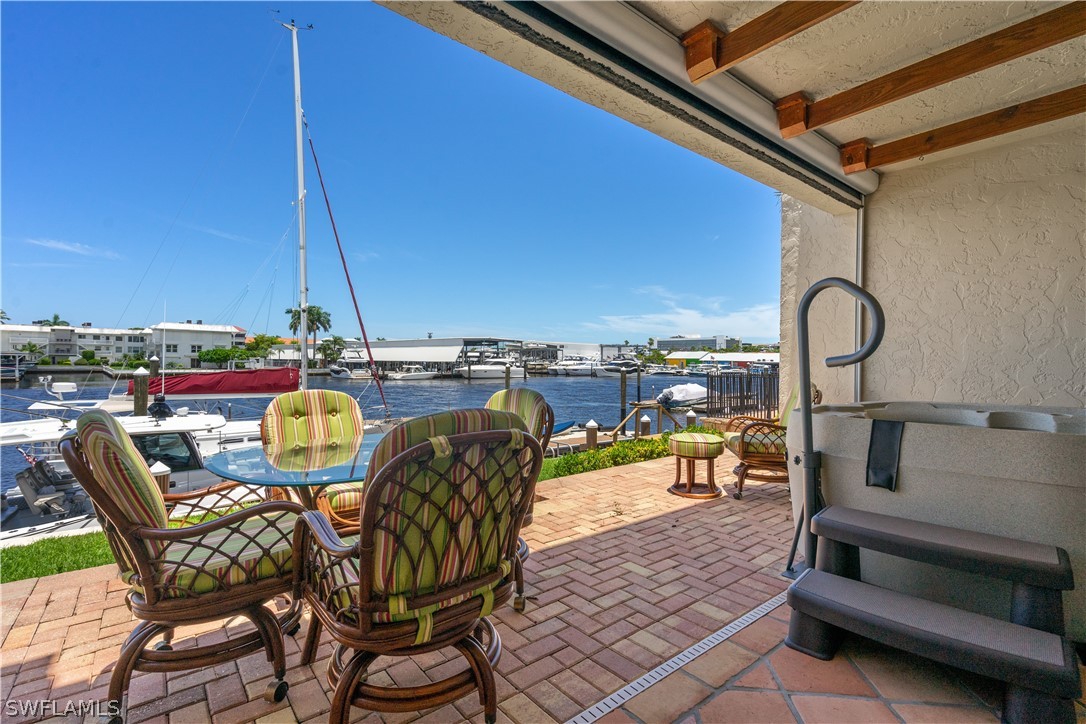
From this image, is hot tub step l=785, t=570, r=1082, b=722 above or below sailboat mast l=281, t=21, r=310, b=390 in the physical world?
below

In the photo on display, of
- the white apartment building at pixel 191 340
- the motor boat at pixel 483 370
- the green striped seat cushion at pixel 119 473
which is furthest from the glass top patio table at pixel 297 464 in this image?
the motor boat at pixel 483 370

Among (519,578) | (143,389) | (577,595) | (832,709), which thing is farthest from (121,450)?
(143,389)

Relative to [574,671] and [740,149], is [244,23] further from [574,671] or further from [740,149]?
[574,671]

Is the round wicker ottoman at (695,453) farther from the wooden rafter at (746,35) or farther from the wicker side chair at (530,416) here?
the wooden rafter at (746,35)

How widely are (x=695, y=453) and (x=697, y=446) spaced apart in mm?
62

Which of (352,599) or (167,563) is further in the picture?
(167,563)

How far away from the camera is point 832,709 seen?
59.6 inches

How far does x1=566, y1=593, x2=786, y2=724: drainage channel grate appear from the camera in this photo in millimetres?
1533

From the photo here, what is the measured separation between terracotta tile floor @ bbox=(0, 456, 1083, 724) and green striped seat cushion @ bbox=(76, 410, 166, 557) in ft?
2.24

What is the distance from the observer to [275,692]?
1.57 m

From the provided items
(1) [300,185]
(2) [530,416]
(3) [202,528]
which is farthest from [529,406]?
(1) [300,185]

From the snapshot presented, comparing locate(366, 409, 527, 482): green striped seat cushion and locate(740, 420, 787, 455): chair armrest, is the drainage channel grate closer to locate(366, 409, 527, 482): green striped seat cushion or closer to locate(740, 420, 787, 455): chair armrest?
locate(366, 409, 527, 482): green striped seat cushion

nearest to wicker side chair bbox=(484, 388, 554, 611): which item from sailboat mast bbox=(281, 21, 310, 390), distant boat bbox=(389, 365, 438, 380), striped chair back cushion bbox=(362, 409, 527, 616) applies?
striped chair back cushion bbox=(362, 409, 527, 616)

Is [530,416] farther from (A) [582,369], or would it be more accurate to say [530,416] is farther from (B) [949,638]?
(A) [582,369]
